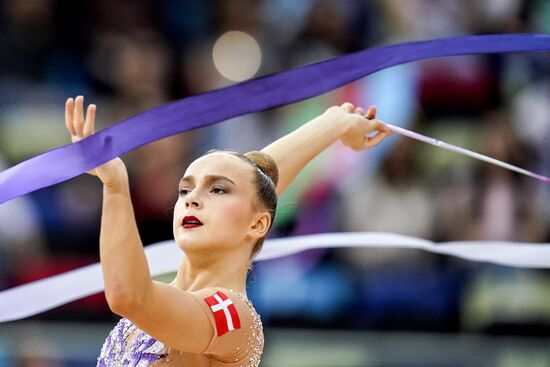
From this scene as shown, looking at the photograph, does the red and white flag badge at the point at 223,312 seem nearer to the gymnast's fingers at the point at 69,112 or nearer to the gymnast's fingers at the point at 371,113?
the gymnast's fingers at the point at 69,112

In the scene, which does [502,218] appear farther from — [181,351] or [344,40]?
[181,351]

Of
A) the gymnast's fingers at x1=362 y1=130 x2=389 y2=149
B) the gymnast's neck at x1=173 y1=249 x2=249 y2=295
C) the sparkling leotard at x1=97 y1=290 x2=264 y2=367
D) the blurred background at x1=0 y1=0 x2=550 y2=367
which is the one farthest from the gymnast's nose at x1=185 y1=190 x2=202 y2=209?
the blurred background at x1=0 y1=0 x2=550 y2=367

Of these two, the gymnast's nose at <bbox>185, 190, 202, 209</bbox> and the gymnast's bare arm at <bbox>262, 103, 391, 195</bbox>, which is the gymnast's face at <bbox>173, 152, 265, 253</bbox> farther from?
the gymnast's bare arm at <bbox>262, 103, 391, 195</bbox>

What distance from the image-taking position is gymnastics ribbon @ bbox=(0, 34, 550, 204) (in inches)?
80.6

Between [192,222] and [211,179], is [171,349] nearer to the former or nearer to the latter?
[192,222]

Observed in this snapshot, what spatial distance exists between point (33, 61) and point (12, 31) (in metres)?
0.21

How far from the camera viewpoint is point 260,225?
2.46 meters

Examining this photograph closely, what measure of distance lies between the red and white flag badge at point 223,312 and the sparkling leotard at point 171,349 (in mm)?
25

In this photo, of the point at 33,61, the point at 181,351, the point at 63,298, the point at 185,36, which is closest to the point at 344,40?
the point at 185,36

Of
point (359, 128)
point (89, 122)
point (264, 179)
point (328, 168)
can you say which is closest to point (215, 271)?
point (264, 179)

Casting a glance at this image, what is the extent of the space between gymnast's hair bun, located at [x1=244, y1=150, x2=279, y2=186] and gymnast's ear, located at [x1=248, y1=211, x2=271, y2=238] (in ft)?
0.44

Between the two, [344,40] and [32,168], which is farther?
[344,40]

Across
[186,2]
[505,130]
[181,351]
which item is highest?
[186,2]

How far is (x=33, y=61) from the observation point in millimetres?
5246
